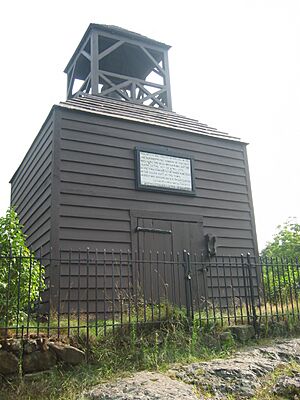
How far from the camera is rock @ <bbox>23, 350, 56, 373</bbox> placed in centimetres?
507

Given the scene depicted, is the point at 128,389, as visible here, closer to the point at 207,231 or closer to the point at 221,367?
the point at 221,367

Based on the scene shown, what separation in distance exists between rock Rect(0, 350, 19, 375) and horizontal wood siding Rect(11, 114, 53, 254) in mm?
3430

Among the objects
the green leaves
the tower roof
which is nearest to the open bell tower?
the tower roof

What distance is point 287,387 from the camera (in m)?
5.02

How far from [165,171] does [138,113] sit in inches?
76.1

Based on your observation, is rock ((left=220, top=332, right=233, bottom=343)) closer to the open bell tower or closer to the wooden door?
the wooden door

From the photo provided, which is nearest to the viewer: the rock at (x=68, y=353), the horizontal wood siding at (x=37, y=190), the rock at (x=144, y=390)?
the rock at (x=144, y=390)

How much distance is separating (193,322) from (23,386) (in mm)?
2744

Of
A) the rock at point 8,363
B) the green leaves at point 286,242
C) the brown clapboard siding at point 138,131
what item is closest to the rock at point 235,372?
the rock at point 8,363

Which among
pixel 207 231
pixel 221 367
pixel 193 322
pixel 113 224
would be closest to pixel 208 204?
pixel 207 231

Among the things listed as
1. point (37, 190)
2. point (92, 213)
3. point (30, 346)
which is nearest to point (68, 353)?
point (30, 346)

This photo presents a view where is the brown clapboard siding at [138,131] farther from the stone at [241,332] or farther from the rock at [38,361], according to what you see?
the rock at [38,361]

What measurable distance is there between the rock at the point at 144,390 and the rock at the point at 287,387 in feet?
3.68

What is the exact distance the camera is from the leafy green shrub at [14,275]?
218 inches
